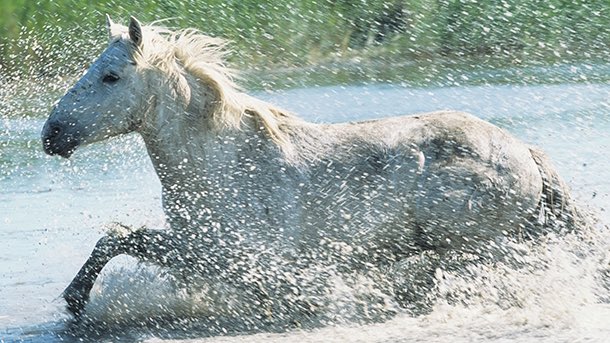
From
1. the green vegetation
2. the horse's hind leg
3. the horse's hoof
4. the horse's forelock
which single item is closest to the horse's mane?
the horse's forelock

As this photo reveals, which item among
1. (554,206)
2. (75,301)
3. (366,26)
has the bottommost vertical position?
(366,26)

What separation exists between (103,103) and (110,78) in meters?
0.14

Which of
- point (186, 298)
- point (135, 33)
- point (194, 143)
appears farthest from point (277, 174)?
point (135, 33)

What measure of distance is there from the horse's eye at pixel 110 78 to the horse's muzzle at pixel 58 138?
1.02 feet

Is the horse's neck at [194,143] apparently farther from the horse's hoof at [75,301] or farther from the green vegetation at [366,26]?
the green vegetation at [366,26]

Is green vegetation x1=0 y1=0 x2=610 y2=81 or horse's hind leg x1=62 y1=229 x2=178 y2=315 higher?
horse's hind leg x1=62 y1=229 x2=178 y2=315

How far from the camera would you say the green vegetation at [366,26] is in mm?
15758

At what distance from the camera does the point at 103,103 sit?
7145 mm

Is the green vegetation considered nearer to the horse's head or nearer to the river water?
the river water

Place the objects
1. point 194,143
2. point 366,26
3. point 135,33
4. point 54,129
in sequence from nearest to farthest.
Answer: point 54,129
point 135,33
point 194,143
point 366,26

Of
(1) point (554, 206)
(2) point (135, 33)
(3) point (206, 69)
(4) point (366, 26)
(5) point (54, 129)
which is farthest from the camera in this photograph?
(4) point (366, 26)

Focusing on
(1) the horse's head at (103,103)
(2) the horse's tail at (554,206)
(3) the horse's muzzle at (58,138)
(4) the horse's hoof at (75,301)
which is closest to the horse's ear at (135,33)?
(1) the horse's head at (103,103)

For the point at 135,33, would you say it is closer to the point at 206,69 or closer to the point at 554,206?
the point at 206,69

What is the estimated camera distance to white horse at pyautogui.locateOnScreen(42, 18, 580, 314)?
7238 mm
